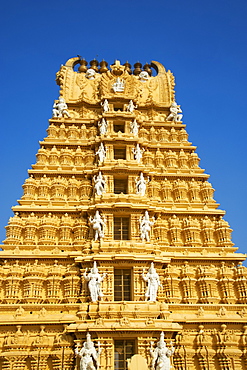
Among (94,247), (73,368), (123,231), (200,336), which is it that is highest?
(123,231)

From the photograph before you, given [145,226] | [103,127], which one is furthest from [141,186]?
[103,127]

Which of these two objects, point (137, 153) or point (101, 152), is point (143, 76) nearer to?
point (137, 153)

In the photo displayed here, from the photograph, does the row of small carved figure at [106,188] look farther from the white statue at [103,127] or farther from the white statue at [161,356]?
the white statue at [161,356]

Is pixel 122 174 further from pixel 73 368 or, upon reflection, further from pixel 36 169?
pixel 73 368

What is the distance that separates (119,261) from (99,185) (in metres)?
6.02

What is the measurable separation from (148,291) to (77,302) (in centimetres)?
412

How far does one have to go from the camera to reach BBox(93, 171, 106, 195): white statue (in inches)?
962

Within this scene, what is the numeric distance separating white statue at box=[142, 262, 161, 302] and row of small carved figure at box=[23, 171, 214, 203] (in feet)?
20.7

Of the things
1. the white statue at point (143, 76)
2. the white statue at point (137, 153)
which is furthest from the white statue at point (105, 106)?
the white statue at point (143, 76)

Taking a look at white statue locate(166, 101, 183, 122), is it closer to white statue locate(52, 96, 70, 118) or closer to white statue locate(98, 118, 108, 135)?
white statue locate(98, 118, 108, 135)

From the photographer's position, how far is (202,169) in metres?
27.8

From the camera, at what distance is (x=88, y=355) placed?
1742cm

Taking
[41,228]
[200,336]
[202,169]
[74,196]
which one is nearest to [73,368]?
[200,336]

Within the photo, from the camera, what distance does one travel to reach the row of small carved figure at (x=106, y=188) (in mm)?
25016
